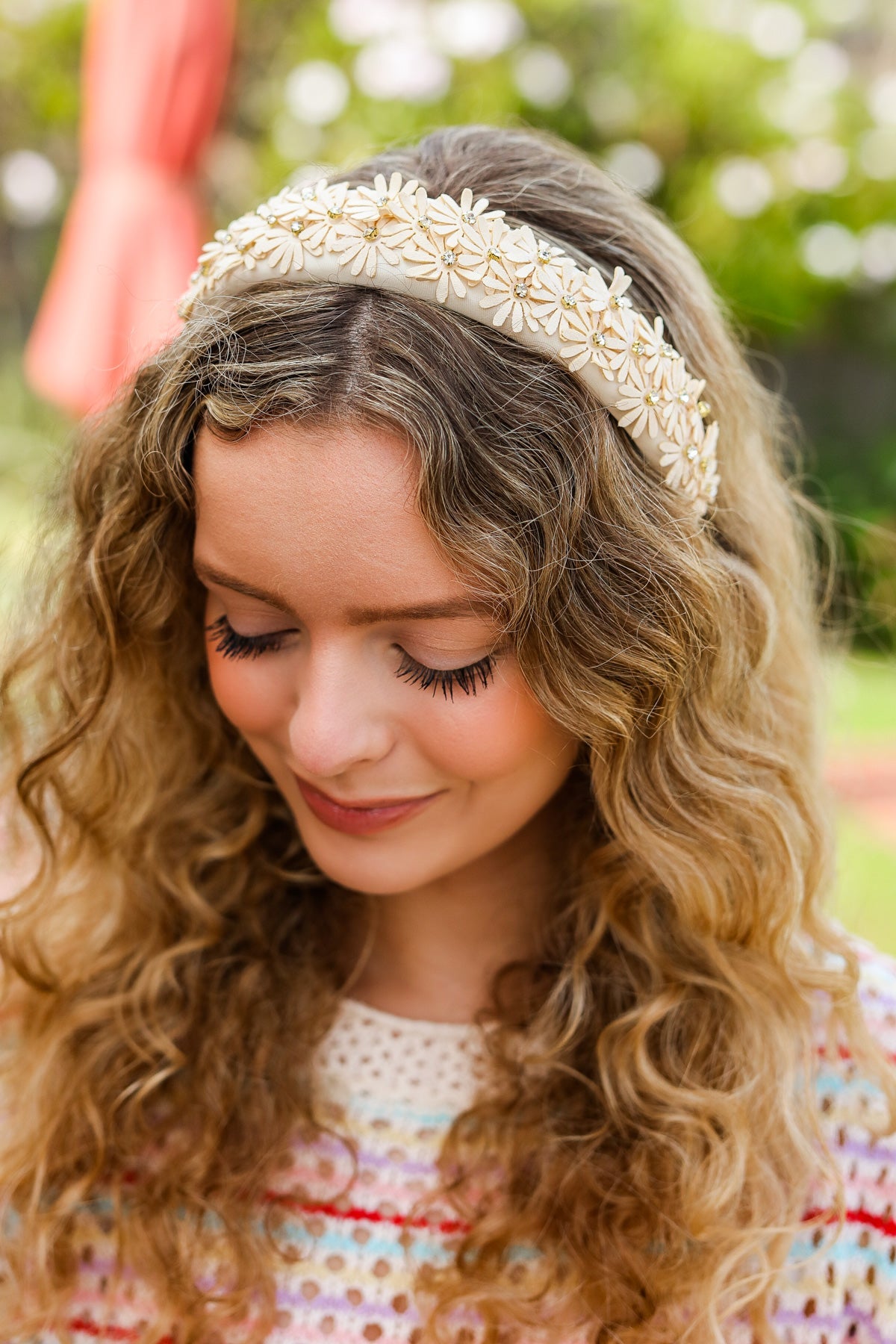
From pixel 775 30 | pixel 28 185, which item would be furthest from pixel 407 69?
pixel 28 185

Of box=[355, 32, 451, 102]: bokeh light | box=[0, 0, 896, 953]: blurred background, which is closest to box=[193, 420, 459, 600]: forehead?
box=[0, 0, 896, 953]: blurred background

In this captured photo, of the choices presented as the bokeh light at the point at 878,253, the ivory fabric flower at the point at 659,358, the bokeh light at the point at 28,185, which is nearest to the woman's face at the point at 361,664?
the ivory fabric flower at the point at 659,358

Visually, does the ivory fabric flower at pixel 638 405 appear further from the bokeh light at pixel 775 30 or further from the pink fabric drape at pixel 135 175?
the bokeh light at pixel 775 30

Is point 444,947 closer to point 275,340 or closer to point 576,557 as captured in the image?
point 576,557

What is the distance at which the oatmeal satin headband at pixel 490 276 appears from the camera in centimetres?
121

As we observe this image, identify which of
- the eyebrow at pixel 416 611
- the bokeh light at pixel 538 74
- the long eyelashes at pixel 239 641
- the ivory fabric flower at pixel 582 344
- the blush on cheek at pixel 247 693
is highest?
the bokeh light at pixel 538 74

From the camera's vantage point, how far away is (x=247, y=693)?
1.34 metres

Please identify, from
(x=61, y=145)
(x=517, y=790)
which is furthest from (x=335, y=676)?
(x=61, y=145)

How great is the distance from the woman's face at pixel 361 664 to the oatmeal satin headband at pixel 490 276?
16 cm

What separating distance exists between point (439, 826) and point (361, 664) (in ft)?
0.72

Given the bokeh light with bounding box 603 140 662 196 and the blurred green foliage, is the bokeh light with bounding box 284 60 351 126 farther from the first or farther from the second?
the bokeh light with bounding box 603 140 662 196

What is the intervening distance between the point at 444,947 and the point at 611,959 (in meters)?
0.22

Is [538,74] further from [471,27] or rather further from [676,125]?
[676,125]

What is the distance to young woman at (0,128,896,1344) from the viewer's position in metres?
1.21
